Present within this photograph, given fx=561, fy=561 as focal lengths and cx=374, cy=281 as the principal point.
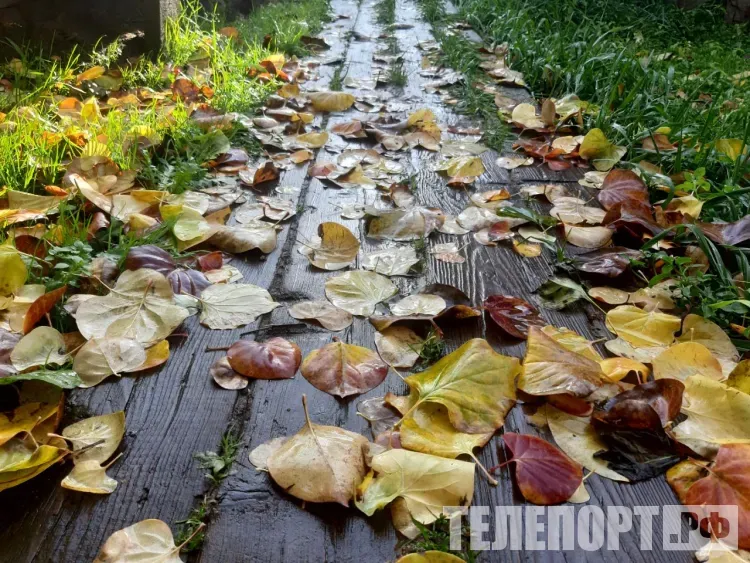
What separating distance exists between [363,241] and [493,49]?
8.84 ft

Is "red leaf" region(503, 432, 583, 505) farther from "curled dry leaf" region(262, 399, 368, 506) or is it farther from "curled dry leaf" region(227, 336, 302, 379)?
"curled dry leaf" region(227, 336, 302, 379)

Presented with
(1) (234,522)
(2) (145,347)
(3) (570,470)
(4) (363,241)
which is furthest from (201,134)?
(3) (570,470)

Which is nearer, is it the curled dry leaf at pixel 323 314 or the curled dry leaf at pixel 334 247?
the curled dry leaf at pixel 323 314

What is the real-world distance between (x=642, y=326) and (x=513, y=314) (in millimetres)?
294

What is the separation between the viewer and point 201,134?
→ 2.16m

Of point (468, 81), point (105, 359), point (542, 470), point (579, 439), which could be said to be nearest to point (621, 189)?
point (579, 439)

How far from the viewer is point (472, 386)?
3.50 ft

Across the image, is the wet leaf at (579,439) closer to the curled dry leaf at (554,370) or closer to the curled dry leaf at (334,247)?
the curled dry leaf at (554,370)

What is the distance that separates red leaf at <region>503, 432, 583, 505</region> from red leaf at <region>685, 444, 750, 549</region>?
19 cm

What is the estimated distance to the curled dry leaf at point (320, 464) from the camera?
35.5 inches

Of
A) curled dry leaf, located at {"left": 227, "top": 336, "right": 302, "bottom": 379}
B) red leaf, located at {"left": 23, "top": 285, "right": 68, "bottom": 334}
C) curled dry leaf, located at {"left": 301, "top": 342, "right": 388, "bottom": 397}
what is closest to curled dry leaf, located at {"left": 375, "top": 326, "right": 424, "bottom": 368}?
curled dry leaf, located at {"left": 301, "top": 342, "right": 388, "bottom": 397}

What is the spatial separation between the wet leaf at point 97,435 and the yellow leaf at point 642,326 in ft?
3.53

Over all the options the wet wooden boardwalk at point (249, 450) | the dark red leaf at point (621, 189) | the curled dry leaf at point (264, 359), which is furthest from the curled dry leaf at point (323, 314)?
the dark red leaf at point (621, 189)

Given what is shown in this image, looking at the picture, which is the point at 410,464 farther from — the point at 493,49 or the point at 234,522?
the point at 493,49
